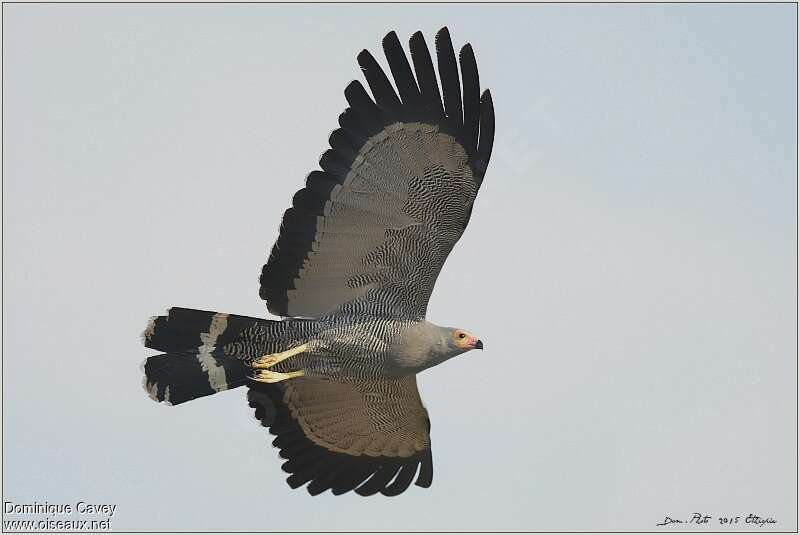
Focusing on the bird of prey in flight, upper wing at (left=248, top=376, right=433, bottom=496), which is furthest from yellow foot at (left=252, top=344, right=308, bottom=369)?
upper wing at (left=248, top=376, right=433, bottom=496)

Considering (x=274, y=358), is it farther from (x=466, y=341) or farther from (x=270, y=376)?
(x=466, y=341)

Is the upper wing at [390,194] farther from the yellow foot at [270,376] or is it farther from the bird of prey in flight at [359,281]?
the yellow foot at [270,376]

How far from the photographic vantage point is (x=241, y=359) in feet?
61.3

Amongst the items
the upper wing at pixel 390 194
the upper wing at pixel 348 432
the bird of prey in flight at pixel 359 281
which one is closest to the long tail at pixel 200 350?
the bird of prey in flight at pixel 359 281

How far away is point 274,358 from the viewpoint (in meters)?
18.6

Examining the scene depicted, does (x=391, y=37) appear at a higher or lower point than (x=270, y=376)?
higher

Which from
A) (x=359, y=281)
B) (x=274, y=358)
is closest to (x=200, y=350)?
(x=274, y=358)

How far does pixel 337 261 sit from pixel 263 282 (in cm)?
87

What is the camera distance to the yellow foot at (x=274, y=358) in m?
18.6

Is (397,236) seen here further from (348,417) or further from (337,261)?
(348,417)

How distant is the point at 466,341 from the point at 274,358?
2188mm

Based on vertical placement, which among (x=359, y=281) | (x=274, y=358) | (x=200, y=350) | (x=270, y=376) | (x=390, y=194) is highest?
(x=390, y=194)

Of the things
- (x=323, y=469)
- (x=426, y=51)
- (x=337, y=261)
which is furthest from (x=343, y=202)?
(x=323, y=469)

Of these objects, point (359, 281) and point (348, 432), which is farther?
point (348, 432)
